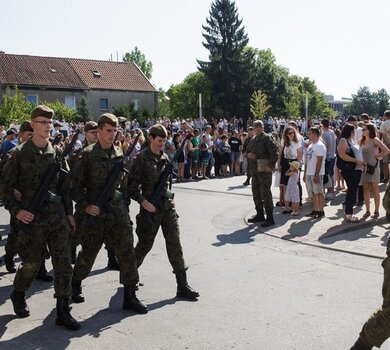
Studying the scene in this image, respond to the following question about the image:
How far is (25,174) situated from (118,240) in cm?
114

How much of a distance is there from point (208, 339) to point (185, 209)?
7864 mm

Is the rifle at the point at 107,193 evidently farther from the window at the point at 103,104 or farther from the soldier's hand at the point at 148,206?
the window at the point at 103,104

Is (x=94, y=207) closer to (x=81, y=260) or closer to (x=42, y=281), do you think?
(x=81, y=260)

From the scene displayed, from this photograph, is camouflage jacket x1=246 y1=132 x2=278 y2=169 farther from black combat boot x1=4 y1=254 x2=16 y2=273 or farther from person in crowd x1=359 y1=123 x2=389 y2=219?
black combat boot x1=4 y1=254 x2=16 y2=273

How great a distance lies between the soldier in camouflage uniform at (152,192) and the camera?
5738 mm

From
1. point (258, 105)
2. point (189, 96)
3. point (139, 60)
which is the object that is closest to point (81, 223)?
point (258, 105)

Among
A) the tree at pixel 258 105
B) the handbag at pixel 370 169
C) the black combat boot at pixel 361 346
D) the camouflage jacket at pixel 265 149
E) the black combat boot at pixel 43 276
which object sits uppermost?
the tree at pixel 258 105

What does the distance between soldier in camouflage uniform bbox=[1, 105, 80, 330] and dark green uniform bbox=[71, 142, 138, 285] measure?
42 centimetres

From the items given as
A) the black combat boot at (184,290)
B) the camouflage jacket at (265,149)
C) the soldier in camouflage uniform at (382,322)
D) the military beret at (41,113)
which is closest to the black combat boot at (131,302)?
the black combat boot at (184,290)

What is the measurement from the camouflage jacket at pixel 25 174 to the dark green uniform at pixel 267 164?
17.5 feet

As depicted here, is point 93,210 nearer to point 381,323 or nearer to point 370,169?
point 381,323

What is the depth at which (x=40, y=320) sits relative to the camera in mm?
5176

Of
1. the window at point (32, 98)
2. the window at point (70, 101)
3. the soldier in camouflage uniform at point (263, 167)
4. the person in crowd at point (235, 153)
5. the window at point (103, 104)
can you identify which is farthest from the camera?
the window at point (103, 104)

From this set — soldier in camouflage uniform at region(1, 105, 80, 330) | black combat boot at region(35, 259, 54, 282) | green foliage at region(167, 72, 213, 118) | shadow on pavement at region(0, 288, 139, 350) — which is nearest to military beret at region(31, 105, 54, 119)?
soldier in camouflage uniform at region(1, 105, 80, 330)
